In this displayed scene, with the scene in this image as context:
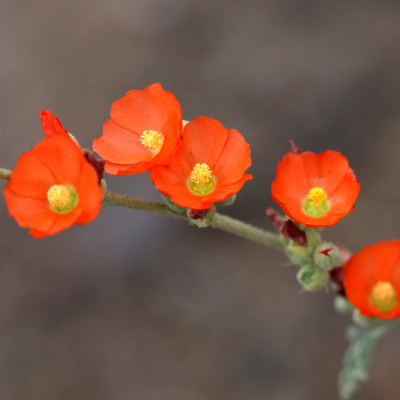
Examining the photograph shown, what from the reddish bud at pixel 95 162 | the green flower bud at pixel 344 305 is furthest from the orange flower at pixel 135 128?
the green flower bud at pixel 344 305

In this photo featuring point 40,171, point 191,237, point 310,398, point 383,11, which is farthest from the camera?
point 383,11

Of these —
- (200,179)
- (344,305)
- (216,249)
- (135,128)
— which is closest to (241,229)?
(200,179)

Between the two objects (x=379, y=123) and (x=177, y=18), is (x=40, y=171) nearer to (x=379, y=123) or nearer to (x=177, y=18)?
(x=379, y=123)

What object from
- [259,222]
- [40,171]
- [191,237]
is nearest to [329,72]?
[259,222]

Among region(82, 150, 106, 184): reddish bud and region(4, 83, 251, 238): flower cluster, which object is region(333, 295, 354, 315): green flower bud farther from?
region(82, 150, 106, 184): reddish bud

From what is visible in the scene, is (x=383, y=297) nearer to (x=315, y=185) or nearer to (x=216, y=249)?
(x=315, y=185)

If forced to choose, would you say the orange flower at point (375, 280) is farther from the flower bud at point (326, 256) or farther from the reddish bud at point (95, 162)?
the reddish bud at point (95, 162)

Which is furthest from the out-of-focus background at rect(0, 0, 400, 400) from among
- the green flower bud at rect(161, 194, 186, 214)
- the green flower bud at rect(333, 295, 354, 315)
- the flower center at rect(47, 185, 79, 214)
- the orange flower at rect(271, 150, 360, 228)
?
the flower center at rect(47, 185, 79, 214)
